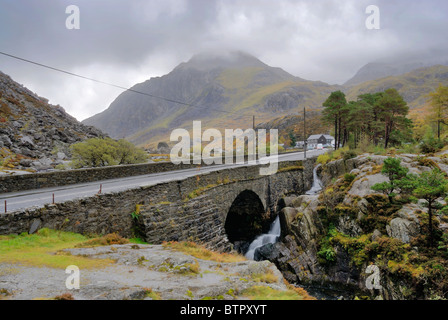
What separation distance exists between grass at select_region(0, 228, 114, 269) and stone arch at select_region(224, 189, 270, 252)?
18.2 m

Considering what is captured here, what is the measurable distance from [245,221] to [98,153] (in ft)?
51.7

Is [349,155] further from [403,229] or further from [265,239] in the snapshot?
[403,229]

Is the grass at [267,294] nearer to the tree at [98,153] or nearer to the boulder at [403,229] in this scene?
the boulder at [403,229]

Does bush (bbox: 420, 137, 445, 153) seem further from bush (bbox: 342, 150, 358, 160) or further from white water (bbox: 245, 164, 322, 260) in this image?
white water (bbox: 245, 164, 322, 260)

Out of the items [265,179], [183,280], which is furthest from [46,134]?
[183,280]

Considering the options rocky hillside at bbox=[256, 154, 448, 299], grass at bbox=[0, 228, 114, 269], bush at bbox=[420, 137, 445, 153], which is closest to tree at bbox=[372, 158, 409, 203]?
rocky hillside at bbox=[256, 154, 448, 299]

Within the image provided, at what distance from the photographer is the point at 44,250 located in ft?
24.8

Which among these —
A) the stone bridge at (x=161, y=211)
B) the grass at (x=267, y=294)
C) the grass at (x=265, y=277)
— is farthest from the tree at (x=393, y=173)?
the grass at (x=267, y=294)

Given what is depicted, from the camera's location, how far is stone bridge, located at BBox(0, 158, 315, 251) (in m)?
9.02
